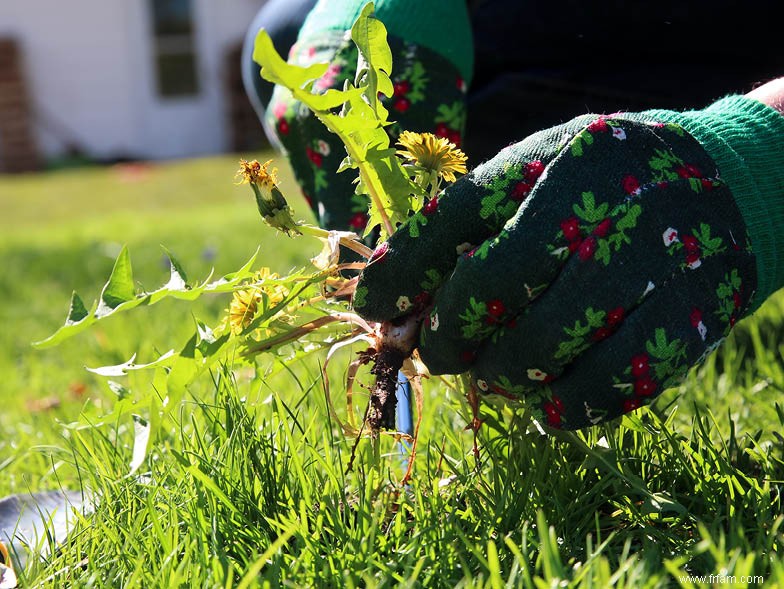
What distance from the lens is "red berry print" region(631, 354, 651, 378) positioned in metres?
1.03

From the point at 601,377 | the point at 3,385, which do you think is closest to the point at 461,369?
the point at 601,377

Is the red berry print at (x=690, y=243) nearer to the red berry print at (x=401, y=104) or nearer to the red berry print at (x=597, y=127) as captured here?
the red berry print at (x=597, y=127)

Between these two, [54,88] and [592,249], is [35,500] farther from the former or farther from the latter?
[54,88]

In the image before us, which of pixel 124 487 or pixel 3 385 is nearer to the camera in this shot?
pixel 124 487

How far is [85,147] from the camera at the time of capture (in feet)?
49.7

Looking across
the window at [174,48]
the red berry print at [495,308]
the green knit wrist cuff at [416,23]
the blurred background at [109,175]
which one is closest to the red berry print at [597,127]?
the red berry print at [495,308]

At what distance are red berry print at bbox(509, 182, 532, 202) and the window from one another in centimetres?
1556

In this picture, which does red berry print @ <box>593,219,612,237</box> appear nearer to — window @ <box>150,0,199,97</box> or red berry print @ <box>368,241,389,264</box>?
red berry print @ <box>368,241,389,264</box>

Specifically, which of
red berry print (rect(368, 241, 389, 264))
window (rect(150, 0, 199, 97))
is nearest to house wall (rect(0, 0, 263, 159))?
window (rect(150, 0, 199, 97))

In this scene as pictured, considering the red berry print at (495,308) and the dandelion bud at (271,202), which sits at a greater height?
the dandelion bud at (271,202)

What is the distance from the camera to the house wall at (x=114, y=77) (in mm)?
14930

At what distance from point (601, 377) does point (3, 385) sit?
6.53 feet

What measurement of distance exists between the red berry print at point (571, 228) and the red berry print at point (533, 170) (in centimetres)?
8

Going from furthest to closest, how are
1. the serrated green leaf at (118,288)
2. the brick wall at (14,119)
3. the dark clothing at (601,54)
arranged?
the brick wall at (14,119), the dark clothing at (601,54), the serrated green leaf at (118,288)
